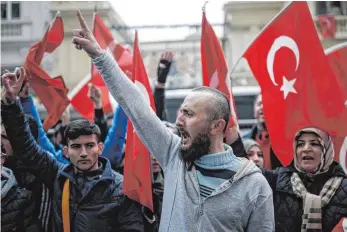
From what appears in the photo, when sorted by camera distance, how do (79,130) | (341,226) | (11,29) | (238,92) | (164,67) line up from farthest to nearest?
(11,29)
(238,92)
(164,67)
(79,130)
(341,226)

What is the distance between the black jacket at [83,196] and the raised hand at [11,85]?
48 millimetres

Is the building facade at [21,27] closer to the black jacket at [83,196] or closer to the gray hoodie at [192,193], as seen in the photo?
the black jacket at [83,196]

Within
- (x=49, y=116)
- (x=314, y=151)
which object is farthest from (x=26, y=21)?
(x=314, y=151)

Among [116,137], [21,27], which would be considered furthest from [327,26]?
[116,137]

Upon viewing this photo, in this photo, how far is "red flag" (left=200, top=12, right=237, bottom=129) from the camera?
13.8 feet

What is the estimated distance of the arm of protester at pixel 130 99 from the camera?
2555 millimetres

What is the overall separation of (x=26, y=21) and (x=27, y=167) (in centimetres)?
1185

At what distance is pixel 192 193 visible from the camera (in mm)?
2547

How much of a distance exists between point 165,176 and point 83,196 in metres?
0.88

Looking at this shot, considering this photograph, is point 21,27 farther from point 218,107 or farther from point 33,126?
point 218,107

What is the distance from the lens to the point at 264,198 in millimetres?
2588

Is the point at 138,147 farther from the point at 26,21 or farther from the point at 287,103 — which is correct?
the point at 26,21

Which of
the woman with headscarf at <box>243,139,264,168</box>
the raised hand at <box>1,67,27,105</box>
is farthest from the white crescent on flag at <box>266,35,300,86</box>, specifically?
the raised hand at <box>1,67,27,105</box>

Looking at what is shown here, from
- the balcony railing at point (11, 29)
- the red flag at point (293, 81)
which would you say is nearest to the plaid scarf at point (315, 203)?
the red flag at point (293, 81)
